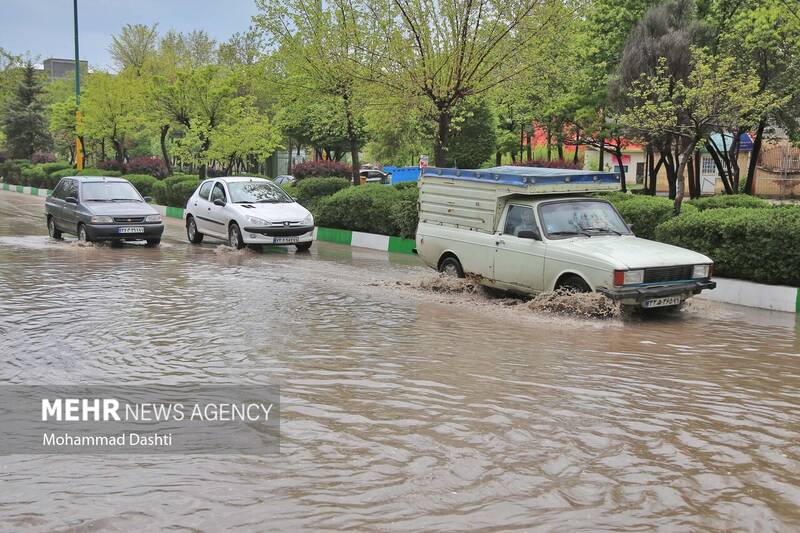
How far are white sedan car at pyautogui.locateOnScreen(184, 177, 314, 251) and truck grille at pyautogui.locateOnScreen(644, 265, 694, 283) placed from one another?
907cm

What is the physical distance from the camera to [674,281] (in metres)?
9.95

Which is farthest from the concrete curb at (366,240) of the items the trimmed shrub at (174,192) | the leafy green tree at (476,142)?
the leafy green tree at (476,142)

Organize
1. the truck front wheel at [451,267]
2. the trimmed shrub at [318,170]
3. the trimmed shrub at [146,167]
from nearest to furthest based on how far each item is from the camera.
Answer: the truck front wheel at [451,267]
the trimmed shrub at [318,170]
the trimmed shrub at [146,167]

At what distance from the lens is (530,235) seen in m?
10.7

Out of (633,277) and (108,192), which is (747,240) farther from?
(108,192)

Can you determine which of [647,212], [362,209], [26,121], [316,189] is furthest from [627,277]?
[26,121]

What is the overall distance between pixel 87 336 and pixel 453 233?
5788mm

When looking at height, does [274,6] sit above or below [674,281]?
above

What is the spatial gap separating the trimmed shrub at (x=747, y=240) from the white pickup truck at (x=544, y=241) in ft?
6.02

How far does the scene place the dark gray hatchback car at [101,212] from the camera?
17281mm

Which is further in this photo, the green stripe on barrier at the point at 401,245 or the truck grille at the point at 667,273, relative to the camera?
the green stripe on barrier at the point at 401,245

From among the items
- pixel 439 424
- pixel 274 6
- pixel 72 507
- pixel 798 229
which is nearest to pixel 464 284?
pixel 798 229

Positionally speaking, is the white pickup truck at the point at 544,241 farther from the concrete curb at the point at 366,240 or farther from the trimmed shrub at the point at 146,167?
the trimmed shrub at the point at 146,167

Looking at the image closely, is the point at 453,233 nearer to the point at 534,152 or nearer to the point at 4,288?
the point at 4,288
